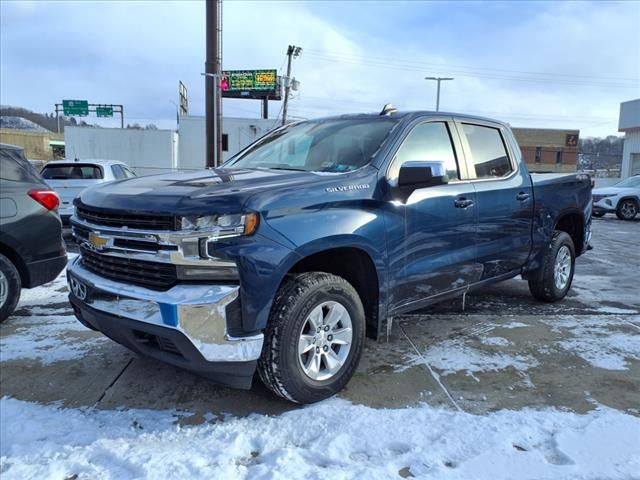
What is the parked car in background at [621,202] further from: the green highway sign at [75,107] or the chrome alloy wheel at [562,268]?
the green highway sign at [75,107]

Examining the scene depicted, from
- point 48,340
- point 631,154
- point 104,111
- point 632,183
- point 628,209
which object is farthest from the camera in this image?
point 104,111

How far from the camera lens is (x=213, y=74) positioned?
13.7 metres

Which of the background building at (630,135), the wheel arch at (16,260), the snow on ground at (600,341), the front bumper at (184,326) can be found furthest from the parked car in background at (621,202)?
the front bumper at (184,326)

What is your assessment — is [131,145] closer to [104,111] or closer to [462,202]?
[104,111]

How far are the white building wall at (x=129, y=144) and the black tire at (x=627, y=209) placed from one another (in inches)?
981

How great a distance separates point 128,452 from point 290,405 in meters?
0.98

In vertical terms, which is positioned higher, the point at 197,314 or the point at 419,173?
the point at 419,173

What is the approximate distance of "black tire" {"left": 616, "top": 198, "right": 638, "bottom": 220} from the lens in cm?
1728

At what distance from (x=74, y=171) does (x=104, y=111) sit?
50131 mm

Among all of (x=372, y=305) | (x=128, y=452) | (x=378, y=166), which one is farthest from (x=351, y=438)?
(x=378, y=166)

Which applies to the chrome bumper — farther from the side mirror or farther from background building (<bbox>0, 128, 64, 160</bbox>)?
background building (<bbox>0, 128, 64, 160</bbox>)

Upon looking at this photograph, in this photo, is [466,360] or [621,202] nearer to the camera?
[466,360]

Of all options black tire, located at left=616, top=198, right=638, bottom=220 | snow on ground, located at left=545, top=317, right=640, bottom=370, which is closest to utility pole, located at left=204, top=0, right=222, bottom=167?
snow on ground, located at left=545, top=317, right=640, bottom=370

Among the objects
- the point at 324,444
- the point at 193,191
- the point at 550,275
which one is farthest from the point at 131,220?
the point at 550,275
